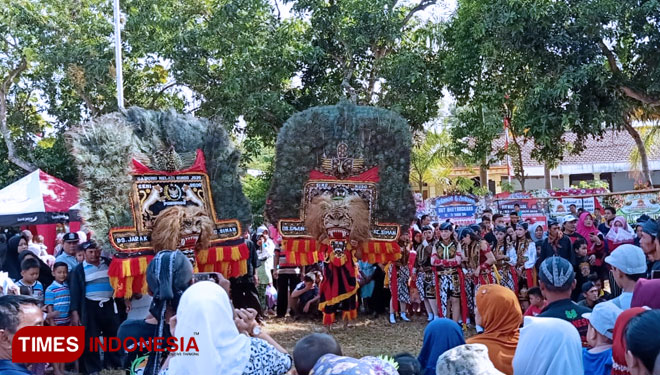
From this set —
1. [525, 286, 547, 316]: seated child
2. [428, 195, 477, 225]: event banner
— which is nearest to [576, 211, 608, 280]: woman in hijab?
[428, 195, 477, 225]: event banner

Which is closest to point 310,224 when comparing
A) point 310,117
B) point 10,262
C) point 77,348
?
point 310,117

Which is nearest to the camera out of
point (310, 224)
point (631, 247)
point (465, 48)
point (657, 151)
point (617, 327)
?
point (617, 327)

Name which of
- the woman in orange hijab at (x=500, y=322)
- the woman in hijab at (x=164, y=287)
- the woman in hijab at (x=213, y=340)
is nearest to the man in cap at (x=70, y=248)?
the woman in hijab at (x=164, y=287)

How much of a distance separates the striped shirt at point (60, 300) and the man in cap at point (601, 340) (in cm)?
511

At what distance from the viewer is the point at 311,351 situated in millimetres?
2752

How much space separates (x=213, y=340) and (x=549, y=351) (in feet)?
5.35

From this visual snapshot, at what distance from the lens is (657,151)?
83.9ft

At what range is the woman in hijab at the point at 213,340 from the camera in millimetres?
2705

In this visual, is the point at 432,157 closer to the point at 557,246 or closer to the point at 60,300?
the point at 557,246

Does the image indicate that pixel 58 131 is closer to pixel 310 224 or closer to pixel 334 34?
pixel 334 34

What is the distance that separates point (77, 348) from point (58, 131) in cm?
1451

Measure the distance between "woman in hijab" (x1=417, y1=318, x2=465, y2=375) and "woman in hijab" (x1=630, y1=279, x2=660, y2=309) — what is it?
1.01 meters

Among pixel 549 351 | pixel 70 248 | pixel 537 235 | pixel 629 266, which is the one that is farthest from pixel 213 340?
pixel 537 235

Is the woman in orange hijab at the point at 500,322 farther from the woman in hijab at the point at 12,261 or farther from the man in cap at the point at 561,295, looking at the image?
the woman in hijab at the point at 12,261
